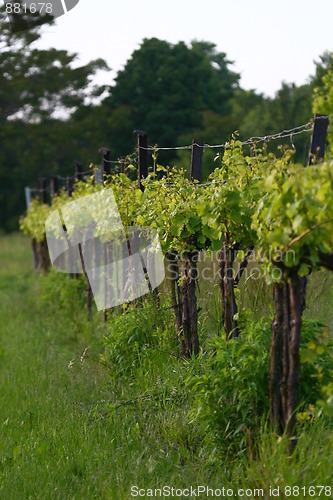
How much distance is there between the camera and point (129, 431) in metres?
4.90

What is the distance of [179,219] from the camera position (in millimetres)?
5125

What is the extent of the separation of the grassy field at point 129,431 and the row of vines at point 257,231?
264mm

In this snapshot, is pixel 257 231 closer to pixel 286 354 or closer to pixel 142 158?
pixel 286 354

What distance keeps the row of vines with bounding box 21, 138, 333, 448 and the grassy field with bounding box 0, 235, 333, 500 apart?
264mm

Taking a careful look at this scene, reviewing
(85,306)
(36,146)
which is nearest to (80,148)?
(36,146)

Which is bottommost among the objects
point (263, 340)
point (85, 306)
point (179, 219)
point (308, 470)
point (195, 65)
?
point (85, 306)

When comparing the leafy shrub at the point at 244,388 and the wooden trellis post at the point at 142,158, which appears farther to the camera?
the wooden trellis post at the point at 142,158

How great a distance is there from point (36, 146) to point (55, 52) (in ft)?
18.1

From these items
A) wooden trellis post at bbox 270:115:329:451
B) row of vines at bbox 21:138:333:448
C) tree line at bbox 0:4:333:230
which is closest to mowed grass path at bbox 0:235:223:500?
wooden trellis post at bbox 270:115:329:451

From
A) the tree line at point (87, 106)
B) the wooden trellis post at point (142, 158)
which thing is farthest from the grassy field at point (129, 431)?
the tree line at point (87, 106)

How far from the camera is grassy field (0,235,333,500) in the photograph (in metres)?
3.62

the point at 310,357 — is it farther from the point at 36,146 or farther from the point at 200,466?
the point at 36,146

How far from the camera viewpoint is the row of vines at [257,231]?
10.7ft

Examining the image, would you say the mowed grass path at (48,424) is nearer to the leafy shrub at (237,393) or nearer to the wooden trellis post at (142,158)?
the leafy shrub at (237,393)
